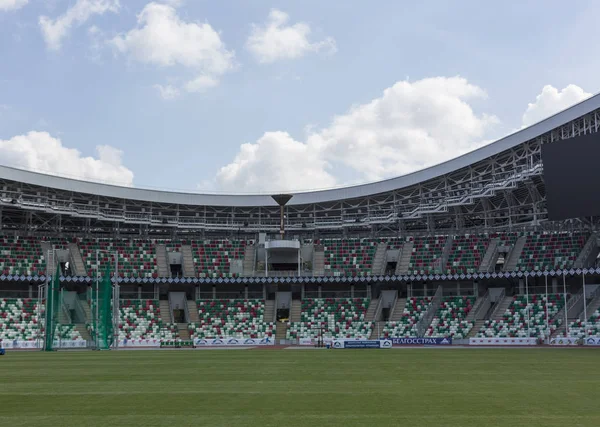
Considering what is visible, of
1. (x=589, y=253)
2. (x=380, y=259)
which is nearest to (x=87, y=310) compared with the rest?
(x=380, y=259)

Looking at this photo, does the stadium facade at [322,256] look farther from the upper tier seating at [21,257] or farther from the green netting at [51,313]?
the green netting at [51,313]

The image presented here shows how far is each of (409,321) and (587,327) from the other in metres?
17.5

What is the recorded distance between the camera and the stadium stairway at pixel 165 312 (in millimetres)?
73681

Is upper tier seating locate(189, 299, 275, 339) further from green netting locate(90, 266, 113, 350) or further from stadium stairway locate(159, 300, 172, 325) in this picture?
green netting locate(90, 266, 113, 350)

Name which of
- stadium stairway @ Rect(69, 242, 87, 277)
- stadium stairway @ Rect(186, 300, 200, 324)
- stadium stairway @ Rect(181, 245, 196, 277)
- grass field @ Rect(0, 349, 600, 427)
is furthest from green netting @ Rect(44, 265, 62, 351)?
stadium stairway @ Rect(181, 245, 196, 277)

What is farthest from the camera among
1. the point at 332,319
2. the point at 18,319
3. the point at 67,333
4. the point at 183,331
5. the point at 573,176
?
the point at 332,319

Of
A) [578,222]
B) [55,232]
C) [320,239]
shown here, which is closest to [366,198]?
[320,239]

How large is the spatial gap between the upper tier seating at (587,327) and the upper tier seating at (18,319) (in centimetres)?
5055

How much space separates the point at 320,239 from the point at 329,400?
63895 mm

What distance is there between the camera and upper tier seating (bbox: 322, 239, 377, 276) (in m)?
77.8

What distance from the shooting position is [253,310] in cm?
7531

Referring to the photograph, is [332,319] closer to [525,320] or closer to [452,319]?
[452,319]

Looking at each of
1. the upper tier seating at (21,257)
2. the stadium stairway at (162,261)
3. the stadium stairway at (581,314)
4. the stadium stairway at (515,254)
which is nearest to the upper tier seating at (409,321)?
the stadium stairway at (515,254)

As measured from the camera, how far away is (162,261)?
79.4 m
